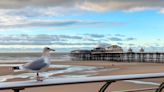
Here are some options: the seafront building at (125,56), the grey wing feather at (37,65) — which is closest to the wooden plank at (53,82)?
the grey wing feather at (37,65)

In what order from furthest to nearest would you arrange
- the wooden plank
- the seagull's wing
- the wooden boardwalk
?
the wooden boardwalk → the seagull's wing → the wooden plank

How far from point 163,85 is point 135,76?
1.93ft

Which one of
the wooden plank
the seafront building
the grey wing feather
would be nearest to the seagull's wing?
the grey wing feather

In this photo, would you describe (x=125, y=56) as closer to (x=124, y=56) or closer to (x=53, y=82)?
(x=124, y=56)

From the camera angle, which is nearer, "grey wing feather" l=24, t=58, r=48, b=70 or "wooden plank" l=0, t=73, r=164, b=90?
"wooden plank" l=0, t=73, r=164, b=90

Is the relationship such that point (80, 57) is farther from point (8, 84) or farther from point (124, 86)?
point (8, 84)

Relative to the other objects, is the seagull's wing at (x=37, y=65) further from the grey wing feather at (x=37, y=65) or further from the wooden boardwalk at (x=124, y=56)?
the wooden boardwalk at (x=124, y=56)

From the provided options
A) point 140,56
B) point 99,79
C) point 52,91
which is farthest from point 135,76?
point 140,56

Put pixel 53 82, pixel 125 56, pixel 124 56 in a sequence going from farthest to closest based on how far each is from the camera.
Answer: pixel 124 56
pixel 125 56
pixel 53 82

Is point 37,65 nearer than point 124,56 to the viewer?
Yes

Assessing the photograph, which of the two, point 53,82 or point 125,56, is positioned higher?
point 53,82

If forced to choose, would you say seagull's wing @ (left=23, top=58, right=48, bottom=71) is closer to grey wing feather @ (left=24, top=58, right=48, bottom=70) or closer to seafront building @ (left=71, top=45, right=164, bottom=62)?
grey wing feather @ (left=24, top=58, right=48, bottom=70)

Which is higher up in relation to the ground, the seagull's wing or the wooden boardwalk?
the seagull's wing

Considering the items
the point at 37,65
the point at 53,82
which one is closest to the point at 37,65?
the point at 37,65
